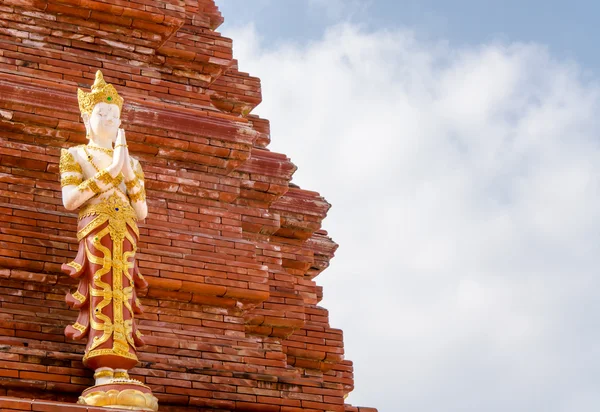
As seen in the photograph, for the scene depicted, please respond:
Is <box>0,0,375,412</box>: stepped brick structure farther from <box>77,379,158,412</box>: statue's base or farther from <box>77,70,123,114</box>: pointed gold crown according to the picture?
<box>77,70,123,114</box>: pointed gold crown

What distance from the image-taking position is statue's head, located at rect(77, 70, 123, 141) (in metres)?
13.9

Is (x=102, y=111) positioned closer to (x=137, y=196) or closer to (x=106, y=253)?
(x=137, y=196)

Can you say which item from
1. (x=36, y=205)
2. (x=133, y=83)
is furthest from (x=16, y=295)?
(x=133, y=83)

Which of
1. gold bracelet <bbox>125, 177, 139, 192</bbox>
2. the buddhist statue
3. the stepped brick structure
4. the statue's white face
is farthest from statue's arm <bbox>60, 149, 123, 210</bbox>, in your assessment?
the stepped brick structure

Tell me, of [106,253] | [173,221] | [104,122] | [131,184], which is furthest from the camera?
[173,221]

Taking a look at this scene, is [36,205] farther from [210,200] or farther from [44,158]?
[210,200]

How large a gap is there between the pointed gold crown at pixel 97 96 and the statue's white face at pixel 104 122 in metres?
0.05

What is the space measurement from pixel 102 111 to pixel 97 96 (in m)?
0.15

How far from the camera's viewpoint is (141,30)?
16484mm

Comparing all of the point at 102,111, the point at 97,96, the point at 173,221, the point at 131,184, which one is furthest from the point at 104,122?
the point at 173,221

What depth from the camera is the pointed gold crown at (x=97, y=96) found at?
1392cm

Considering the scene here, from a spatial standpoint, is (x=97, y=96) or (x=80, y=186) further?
(x=97, y=96)

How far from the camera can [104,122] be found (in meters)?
13.9

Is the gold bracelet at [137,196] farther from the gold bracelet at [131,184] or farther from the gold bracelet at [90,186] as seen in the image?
the gold bracelet at [90,186]
